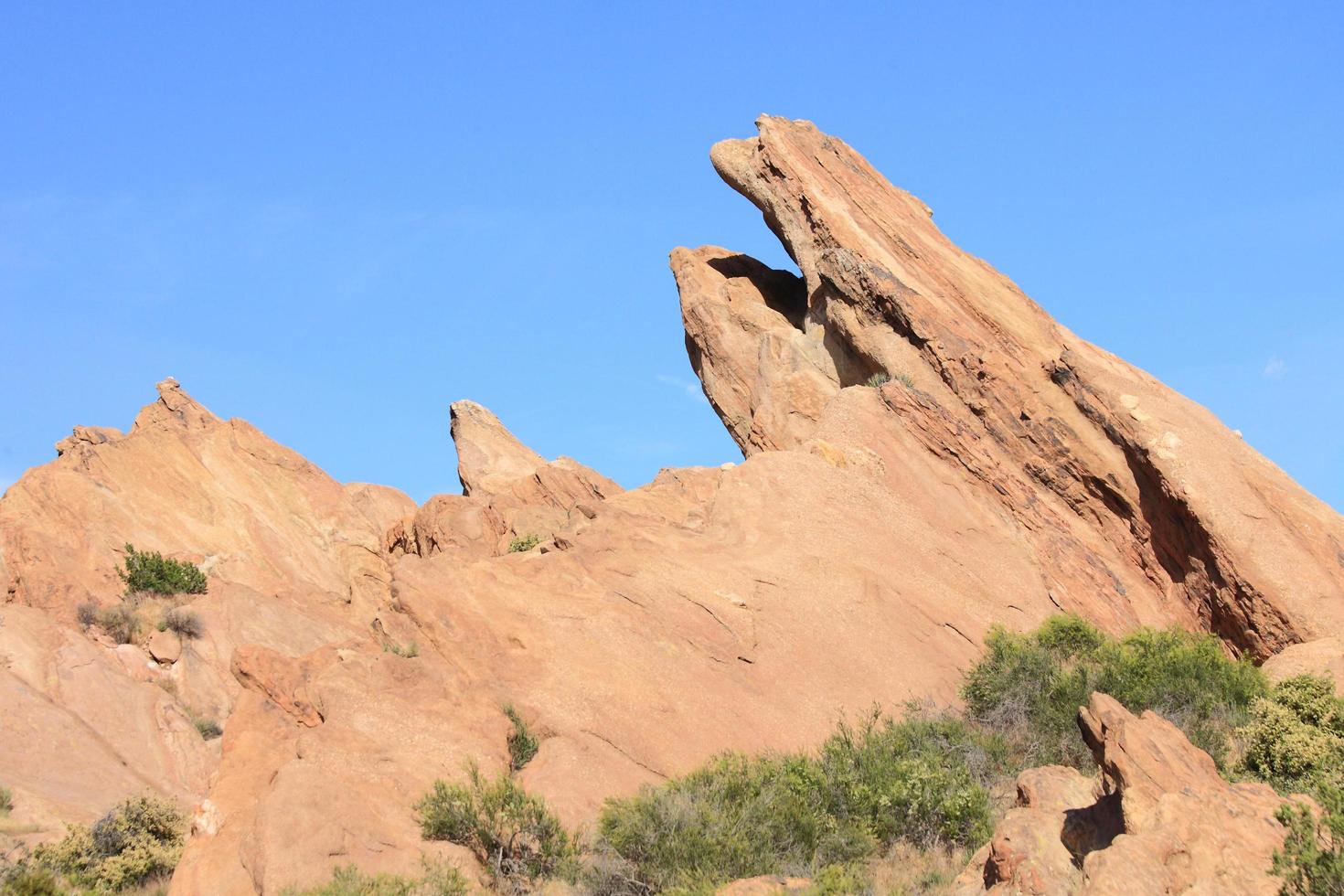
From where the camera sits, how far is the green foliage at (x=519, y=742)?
1966cm

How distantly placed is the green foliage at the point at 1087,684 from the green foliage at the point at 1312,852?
7856 mm

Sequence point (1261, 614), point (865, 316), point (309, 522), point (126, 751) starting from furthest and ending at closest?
point (309, 522), point (865, 316), point (126, 751), point (1261, 614)

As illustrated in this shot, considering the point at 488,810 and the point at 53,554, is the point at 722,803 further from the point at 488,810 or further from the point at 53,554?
the point at 53,554

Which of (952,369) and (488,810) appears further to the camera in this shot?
(952,369)

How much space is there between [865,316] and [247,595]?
64.2ft

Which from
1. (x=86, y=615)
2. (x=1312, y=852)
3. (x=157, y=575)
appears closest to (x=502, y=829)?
(x=1312, y=852)

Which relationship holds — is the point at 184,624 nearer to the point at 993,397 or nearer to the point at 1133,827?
the point at 993,397

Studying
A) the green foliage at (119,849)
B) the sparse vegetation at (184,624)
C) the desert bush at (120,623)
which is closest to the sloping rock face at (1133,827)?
the green foliage at (119,849)

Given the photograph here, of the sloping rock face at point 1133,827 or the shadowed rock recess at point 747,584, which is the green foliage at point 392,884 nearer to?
the shadowed rock recess at point 747,584

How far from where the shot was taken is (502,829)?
17.8m

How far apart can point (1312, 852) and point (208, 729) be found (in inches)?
1056

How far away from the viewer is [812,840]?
18234 millimetres

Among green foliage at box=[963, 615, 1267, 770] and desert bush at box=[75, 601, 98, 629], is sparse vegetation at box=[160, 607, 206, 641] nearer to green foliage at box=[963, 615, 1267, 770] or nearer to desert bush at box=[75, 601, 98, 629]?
desert bush at box=[75, 601, 98, 629]

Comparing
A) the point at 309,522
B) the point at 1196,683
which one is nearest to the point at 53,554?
the point at 309,522
